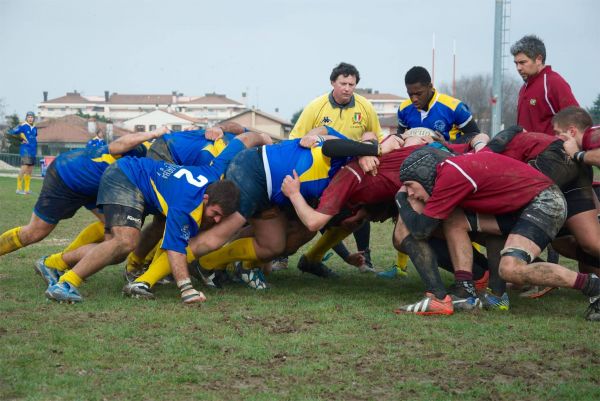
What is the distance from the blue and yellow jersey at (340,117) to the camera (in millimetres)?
9234

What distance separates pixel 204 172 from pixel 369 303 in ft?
6.25

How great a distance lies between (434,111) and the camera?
338 inches

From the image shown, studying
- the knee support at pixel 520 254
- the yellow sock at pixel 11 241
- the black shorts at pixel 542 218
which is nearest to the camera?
the knee support at pixel 520 254

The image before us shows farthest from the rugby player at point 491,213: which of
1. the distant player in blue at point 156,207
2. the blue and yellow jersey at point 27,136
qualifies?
the blue and yellow jersey at point 27,136

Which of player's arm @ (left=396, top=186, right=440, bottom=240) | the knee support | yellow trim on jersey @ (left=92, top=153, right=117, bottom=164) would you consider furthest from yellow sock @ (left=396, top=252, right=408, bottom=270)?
yellow trim on jersey @ (left=92, top=153, right=117, bottom=164)

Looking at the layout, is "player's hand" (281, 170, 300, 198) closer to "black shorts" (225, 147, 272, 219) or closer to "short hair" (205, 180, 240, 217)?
"black shorts" (225, 147, 272, 219)

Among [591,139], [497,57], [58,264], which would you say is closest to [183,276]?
[58,264]

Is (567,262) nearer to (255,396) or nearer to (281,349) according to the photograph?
(281,349)

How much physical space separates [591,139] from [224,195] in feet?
10.3

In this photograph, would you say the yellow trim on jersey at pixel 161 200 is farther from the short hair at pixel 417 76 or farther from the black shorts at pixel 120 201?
Result: the short hair at pixel 417 76

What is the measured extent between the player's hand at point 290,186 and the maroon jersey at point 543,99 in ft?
9.64

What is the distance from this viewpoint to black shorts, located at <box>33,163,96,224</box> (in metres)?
7.58

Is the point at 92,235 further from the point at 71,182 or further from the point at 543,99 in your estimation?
the point at 543,99

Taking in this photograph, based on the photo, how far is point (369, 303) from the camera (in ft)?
23.1
